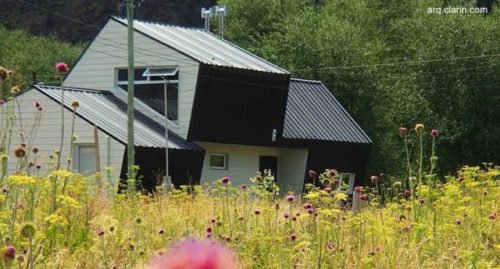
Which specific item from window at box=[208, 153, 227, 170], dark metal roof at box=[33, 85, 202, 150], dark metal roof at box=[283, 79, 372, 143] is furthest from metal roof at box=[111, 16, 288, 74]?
window at box=[208, 153, 227, 170]

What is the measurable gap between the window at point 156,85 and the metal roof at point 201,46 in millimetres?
952

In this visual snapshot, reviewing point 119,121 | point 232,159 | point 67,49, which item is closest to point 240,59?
point 232,159

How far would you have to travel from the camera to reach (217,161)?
27.8 meters

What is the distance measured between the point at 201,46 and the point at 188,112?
132 inches

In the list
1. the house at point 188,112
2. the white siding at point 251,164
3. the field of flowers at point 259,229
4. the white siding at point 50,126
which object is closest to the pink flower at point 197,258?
the field of flowers at point 259,229

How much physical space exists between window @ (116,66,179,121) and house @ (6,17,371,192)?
33mm

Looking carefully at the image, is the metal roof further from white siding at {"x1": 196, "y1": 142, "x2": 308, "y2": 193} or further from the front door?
the front door

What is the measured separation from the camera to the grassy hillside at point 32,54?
47844 mm

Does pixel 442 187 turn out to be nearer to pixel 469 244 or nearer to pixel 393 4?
pixel 469 244

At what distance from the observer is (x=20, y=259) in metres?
3.41

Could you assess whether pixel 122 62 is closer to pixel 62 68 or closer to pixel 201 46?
pixel 201 46

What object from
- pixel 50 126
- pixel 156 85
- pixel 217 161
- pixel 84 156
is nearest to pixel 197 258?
pixel 84 156

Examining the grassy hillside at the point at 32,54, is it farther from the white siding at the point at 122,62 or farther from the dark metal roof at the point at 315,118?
the dark metal roof at the point at 315,118

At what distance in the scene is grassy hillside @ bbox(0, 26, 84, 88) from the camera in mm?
47844
